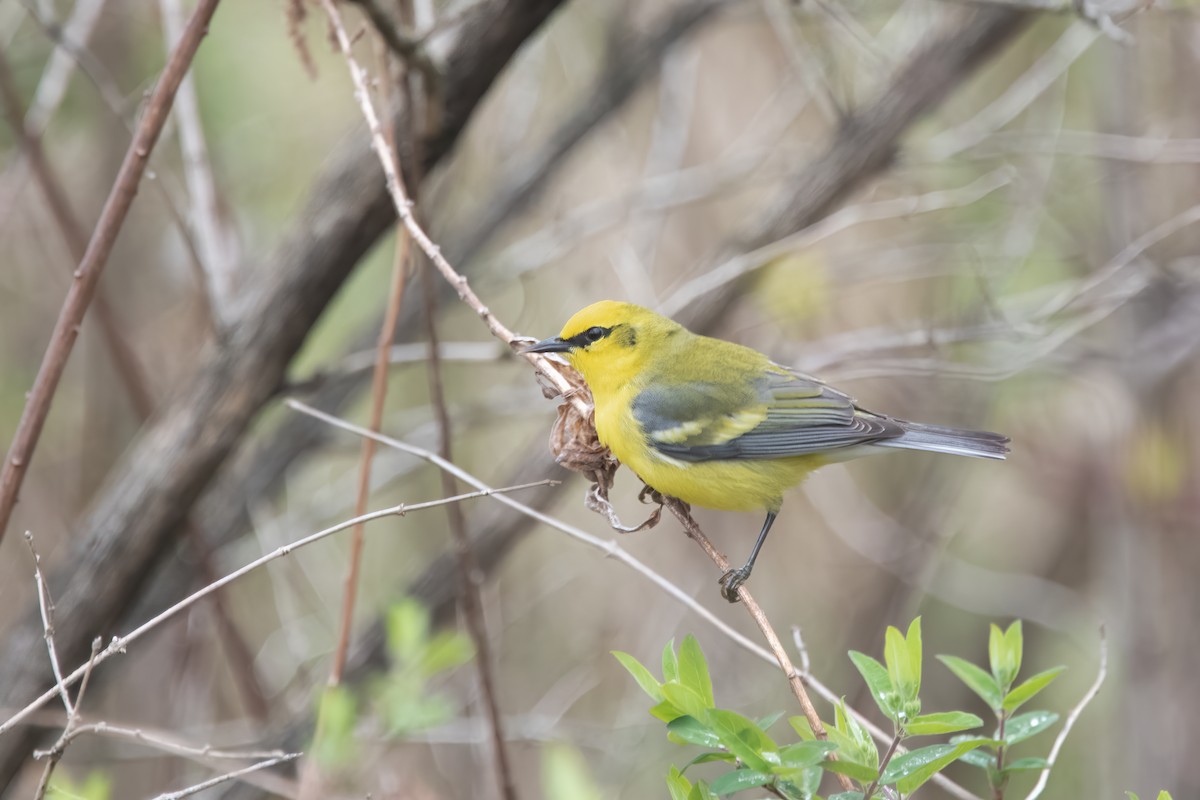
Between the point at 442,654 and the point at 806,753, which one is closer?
the point at 806,753

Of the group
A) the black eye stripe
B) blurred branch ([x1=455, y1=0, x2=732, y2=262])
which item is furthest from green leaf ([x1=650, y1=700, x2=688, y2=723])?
blurred branch ([x1=455, y1=0, x2=732, y2=262])

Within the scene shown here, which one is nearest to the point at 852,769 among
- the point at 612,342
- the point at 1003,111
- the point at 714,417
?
the point at 714,417

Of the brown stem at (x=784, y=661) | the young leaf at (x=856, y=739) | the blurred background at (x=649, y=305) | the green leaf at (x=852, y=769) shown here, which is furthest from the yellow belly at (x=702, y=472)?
the green leaf at (x=852, y=769)

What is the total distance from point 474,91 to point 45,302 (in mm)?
3614

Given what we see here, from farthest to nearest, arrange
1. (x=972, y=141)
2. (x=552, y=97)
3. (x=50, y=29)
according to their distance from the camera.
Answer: (x=552, y=97) → (x=972, y=141) → (x=50, y=29)

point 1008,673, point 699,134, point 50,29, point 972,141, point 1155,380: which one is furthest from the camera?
point 699,134

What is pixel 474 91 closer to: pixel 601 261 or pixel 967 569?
pixel 601 261

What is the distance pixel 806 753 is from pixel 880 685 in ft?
1.32

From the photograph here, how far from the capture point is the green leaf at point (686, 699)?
5.78 feet

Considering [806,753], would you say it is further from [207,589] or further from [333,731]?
[333,731]

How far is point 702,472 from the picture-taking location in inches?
130

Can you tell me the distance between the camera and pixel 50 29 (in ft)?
10.5

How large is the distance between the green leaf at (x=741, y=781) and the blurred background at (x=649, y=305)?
5.32ft

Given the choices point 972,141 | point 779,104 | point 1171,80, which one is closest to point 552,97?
point 779,104
